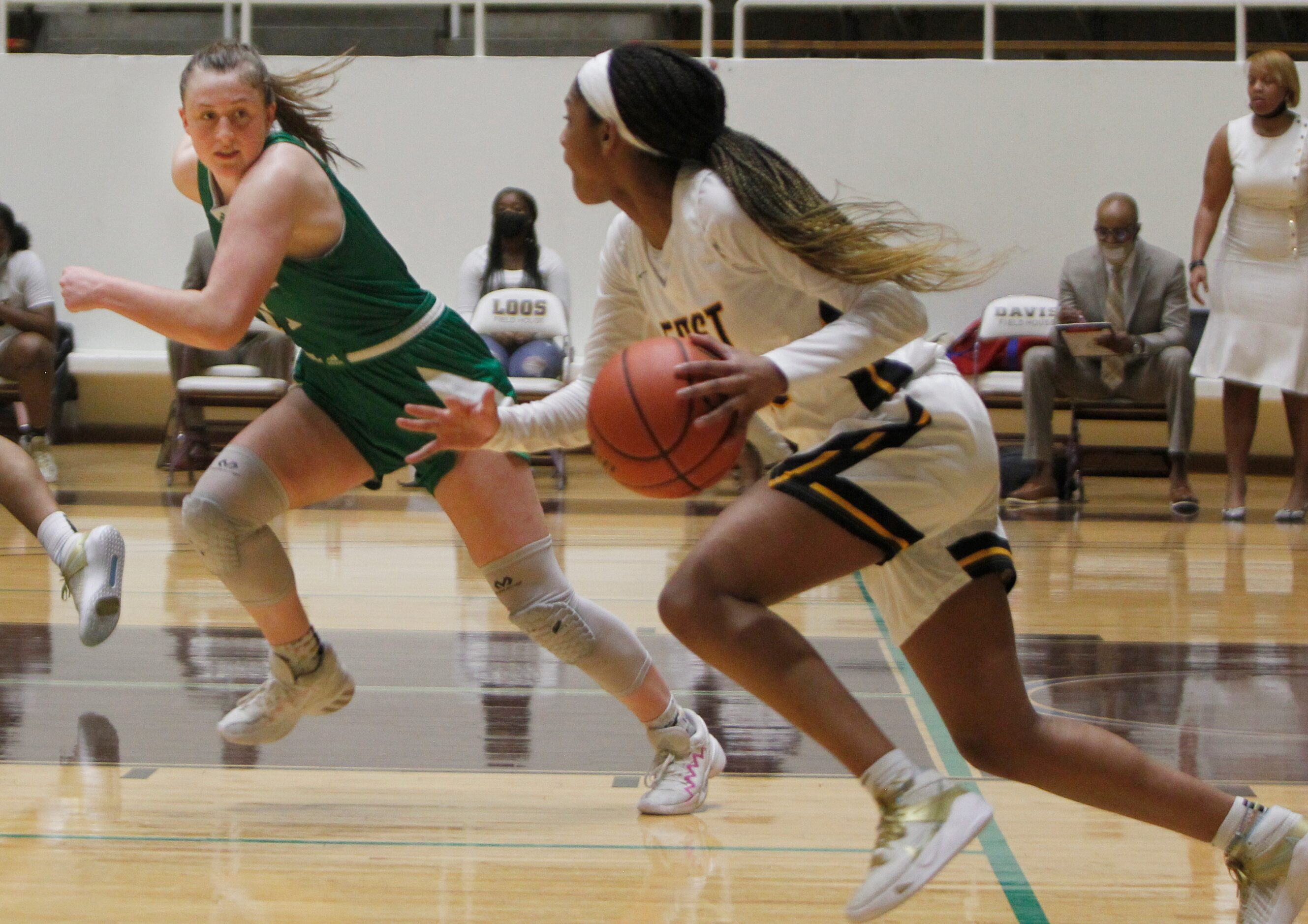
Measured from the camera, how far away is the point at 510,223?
7.36m

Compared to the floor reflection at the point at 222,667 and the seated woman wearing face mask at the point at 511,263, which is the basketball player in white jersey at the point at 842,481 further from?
the seated woman wearing face mask at the point at 511,263

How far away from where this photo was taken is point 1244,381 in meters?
6.27

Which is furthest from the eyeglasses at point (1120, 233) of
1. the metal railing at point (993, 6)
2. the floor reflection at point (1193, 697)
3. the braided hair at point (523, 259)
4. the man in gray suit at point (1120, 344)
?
the floor reflection at point (1193, 697)

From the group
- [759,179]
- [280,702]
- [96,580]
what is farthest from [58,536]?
Answer: [759,179]

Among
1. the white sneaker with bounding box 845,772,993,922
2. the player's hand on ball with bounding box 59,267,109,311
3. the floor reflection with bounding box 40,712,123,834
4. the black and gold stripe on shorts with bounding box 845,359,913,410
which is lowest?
the floor reflection with bounding box 40,712,123,834

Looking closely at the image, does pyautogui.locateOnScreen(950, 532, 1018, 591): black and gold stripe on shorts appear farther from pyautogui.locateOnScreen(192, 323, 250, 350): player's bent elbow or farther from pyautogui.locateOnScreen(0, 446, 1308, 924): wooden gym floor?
pyautogui.locateOnScreen(192, 323, 250, 350): player's bent elbow

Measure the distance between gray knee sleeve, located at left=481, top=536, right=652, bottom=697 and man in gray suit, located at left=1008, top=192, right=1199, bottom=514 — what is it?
4644mm

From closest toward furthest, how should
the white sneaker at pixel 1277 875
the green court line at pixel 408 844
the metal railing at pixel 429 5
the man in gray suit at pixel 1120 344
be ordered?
1. the white sneaker at pixel 1277 875
2. the green court line at pixel 408 844
3. the man in gray suit at pixel 1120 344
4. the metal railing at pixel 429 5

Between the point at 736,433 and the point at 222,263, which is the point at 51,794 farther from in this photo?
the point at 736,433

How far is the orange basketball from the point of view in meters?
1.84

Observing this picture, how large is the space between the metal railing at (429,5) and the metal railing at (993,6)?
20 centimetres

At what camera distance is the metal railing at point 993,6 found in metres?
8.67

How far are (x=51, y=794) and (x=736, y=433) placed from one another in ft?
5.17

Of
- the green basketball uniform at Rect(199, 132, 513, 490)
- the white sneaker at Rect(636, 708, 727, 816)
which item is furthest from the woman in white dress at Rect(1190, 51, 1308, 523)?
the green basketball uniform at Rect(199, 132, 513, 490)
